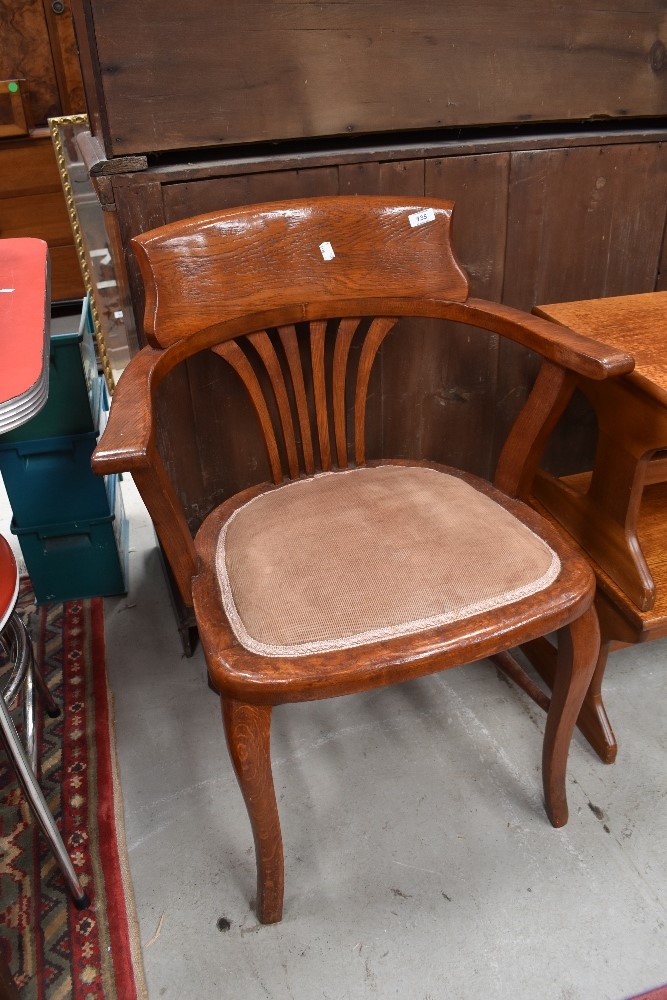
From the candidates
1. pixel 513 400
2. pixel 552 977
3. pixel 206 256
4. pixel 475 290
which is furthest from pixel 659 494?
pixel 206 256

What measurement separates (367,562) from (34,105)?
3.10 metres

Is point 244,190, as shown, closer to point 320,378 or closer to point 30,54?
point 320,378

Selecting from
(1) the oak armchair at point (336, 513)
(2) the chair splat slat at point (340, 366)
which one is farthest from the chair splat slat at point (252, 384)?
(2) the chair splat slat at point (340, 366)

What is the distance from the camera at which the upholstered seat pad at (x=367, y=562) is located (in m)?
0.98

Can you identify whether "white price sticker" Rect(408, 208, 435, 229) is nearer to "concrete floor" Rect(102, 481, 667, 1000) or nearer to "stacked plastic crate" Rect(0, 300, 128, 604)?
"stacked plastic crate" Rect(0, 300, 128, 604)

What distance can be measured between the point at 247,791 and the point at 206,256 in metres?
0.82

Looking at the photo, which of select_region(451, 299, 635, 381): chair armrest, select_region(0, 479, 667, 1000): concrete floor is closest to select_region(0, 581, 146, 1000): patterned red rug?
select_region(0, 479, 667, 1000): concrete floor

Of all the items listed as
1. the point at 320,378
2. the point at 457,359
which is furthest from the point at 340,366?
the point at 457,359

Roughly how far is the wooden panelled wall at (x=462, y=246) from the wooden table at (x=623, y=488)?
0.23m

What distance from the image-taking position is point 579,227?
1.56 meters

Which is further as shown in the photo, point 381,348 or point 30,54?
point 30,54

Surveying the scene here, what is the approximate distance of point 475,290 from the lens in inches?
61.2

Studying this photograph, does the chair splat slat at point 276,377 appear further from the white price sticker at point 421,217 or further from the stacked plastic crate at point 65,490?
the stacked plastic crate at point 65,490

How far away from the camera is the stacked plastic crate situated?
5.39ft
